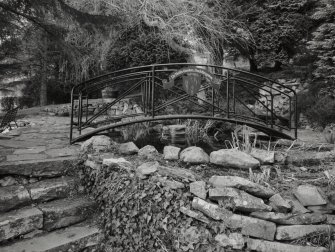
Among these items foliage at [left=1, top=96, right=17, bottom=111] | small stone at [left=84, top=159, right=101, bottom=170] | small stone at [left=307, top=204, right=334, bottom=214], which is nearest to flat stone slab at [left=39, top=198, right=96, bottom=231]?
small stone at [left=84, top=159, right=101, bottom=170]

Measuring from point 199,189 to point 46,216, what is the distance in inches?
55.3

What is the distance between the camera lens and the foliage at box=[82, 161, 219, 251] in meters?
2.25

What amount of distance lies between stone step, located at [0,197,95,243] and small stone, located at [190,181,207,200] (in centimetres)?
108

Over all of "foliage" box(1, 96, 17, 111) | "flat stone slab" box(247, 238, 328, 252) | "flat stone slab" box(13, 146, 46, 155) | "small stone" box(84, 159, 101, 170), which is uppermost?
"foliage" box(1, 96, 17, 111)

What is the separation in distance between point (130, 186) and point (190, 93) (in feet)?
5.76

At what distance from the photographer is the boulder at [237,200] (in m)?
2.13

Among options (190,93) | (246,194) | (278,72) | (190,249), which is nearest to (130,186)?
(190,249)

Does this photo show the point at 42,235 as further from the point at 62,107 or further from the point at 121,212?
the point at 62,107

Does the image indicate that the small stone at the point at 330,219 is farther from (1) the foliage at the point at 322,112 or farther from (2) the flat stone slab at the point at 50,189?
(1) the foliage at the point at 322,112

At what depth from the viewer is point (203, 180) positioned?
2.47m

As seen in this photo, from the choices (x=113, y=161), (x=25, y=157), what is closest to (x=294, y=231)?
(x=113, y=161)

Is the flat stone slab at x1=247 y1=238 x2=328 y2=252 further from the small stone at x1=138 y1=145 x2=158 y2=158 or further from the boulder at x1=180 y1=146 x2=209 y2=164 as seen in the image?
the small stone at x1=138 y1=145 x2=158 y2=158

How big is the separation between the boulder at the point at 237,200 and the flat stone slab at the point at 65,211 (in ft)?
4.19

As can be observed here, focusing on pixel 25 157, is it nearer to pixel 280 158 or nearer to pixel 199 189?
pixel 199 189
